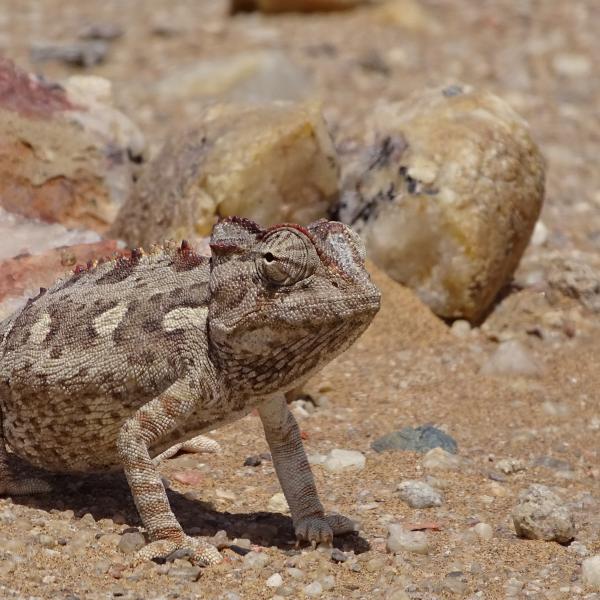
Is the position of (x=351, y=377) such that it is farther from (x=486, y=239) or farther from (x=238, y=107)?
(x=238, y=107)

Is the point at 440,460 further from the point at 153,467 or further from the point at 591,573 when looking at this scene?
the point at 153,467

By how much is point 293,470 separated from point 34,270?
2326mm

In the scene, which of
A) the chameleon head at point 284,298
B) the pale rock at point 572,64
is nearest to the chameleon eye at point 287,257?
the chameleon head at point 284,298

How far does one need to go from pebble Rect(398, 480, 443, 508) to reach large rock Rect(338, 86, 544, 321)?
281 centimetres

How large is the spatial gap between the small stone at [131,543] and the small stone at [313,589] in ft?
2.28

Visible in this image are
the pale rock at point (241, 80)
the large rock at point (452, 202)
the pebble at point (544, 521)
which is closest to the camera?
the pebble at point (544, 521)

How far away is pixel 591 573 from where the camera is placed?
5.31 meters

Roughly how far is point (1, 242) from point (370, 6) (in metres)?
10.1

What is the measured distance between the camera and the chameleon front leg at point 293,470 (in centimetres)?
554

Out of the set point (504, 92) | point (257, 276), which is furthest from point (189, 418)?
point (504, 92)

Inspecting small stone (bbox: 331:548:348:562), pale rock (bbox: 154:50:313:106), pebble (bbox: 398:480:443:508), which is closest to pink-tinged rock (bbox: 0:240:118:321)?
pebble (bbox: 398:480:443:508)

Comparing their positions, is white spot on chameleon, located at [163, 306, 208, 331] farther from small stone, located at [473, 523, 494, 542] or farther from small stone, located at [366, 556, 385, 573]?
→ small stone, located at [473, 523, 494, 542]

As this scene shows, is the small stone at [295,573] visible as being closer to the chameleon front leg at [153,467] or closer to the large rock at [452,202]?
the chameleon front leg at [153,467]

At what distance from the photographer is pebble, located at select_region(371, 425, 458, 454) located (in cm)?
691
